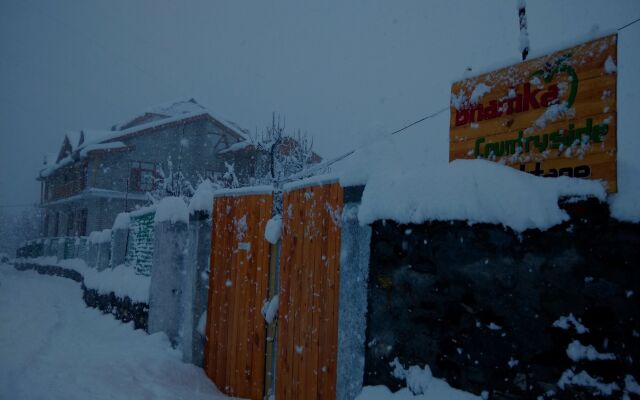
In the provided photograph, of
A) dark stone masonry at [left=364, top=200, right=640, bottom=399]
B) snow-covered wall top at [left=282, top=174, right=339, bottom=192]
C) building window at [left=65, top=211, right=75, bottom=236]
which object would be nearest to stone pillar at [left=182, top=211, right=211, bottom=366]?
snow-covered wall top at [left=282, top=174, right=339, bottom=192]

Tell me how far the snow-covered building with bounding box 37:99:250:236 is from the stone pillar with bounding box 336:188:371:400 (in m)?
22.2

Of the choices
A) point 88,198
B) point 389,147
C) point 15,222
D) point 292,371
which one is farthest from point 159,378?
point 15,222

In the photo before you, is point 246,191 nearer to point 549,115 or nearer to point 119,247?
point 549,115

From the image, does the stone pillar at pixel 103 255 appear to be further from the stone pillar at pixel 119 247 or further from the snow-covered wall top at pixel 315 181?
the snow-covered wall top at pixel 315 181

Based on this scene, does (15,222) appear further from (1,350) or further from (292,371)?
(292,371)

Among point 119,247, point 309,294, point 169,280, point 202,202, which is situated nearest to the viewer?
point 309,294

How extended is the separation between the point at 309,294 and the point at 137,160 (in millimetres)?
25001

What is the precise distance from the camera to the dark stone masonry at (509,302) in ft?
6.72

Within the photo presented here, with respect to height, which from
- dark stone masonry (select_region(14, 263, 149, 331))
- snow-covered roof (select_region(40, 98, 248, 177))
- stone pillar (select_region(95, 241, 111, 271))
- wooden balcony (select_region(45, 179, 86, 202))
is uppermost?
snow-covered roof (select_region(40, 98, 248, 177))

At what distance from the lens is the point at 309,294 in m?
3.96

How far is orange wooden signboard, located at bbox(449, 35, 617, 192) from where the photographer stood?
2268 millimetres

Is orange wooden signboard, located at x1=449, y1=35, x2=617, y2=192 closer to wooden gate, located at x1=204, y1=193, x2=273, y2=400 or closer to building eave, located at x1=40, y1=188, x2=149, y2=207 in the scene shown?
wooden gate, located at x1=204, y1=193, x2=273, y2=400

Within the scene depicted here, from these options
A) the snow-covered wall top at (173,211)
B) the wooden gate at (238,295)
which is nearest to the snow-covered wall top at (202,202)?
the wooden gate at (238,295)

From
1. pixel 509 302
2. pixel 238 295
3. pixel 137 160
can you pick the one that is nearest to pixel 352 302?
pixel 509 302
